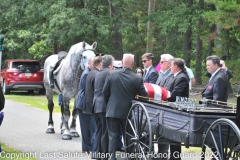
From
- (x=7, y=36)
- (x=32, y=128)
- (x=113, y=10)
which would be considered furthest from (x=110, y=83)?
(x=7, y=36)

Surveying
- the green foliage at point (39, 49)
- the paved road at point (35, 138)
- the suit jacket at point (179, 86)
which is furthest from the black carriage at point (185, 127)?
the green foliage at point (39, 49)

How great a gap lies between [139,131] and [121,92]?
93 cm

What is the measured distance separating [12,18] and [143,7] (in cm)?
1117

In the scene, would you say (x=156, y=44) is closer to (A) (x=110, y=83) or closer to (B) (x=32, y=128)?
(B) (x=32, y=128)

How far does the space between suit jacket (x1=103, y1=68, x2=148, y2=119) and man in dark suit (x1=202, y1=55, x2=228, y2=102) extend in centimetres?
116

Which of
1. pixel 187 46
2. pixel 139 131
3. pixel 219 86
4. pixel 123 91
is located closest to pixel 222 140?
pixel 139 131

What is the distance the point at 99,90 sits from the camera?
10.2m

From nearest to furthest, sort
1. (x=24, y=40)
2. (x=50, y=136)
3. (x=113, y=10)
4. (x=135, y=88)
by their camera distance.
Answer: (x=135, y=88) → (x=50, y=136) → (x=113, y=10) → (x=24, y=40)

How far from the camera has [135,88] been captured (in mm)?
9266

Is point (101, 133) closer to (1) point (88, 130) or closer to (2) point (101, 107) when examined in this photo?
(2) point (101, 107)

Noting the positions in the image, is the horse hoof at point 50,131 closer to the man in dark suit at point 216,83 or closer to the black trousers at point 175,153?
the black trousers at point 175,153

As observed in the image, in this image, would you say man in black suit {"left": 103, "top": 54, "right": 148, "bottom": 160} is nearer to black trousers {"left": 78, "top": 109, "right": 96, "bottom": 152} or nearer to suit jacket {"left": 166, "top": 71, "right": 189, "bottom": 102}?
suit jacket {"left": 166, "top": 71, "right": 189, "bottom": 102}

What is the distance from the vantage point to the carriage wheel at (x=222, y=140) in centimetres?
679

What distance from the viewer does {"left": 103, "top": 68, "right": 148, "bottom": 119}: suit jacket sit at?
9.24 m
